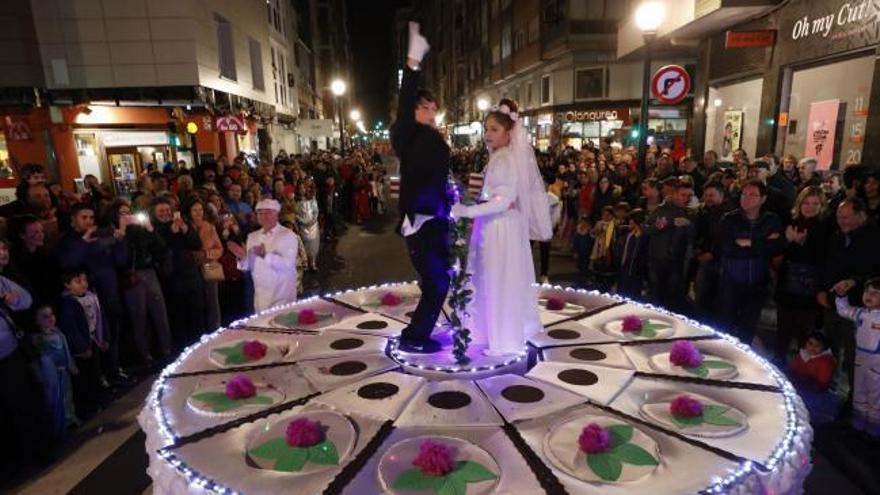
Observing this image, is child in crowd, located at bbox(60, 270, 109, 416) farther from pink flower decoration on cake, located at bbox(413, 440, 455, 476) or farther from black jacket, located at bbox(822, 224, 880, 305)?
black jacket, located at bbox(822, 224, 880, 305)

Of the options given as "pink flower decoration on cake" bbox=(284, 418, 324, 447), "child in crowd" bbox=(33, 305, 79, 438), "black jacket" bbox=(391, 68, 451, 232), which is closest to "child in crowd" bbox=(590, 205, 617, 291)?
"black jacket" bbox=(391, 68, 451, 232)

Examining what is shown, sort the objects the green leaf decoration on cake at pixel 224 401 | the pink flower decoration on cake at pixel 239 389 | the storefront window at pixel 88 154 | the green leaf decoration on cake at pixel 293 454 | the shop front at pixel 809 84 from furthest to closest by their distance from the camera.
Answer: the storefront window at pixel 88 154, the shop front at pixel 809 84, the pink flower decoration on cake at pixel 239 389, the green leaf decoration on cake at pixel 224 401, the green leaf decoration on cake at pixel 293 454

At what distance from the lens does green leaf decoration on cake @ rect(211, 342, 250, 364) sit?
4062 millimetres

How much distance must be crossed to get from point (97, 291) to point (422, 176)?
13.3ft

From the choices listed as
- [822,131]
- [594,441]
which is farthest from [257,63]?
[594,441]

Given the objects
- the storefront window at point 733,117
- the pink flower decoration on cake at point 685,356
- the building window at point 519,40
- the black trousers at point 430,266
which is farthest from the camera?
the building window at point 519,40

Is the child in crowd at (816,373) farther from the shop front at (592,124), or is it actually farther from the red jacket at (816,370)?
the shop front at (592,124)

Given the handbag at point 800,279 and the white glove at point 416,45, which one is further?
the handbag at point 800,279

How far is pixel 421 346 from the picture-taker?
13.4 ft

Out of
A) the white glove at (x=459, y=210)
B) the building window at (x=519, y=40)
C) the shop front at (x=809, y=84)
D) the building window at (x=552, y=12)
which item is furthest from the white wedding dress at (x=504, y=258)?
the building window at (x=519, y=40)

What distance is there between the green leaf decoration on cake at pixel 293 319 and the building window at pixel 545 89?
82.3 feet

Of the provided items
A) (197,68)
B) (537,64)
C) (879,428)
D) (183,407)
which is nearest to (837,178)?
(879,428)

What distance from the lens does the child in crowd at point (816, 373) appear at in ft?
15.7

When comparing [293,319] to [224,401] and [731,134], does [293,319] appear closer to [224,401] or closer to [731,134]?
[224,401]
